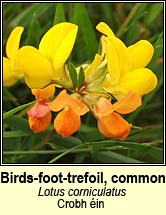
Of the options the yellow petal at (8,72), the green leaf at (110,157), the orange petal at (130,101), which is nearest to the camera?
the orange petal at (130,101)

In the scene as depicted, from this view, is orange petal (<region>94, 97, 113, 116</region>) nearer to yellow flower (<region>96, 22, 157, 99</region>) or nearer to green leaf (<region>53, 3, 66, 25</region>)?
yellow flower (<region>96, 22, 157, 99</region>)

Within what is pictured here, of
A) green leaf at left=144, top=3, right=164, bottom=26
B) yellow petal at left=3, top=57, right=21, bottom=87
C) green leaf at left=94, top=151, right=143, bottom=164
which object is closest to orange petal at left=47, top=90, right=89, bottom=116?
yellow petal at left=3, top=57, right=21, bottom=87

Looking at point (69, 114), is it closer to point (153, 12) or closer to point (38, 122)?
point (38, 122)

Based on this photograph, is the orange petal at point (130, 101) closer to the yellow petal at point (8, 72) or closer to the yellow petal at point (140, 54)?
the yellow petal at point (140, 54)

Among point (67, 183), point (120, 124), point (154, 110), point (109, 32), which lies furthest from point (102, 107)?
point (154, 110)

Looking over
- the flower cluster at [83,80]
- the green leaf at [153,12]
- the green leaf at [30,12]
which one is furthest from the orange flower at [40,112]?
the green leaf at [153,12]
